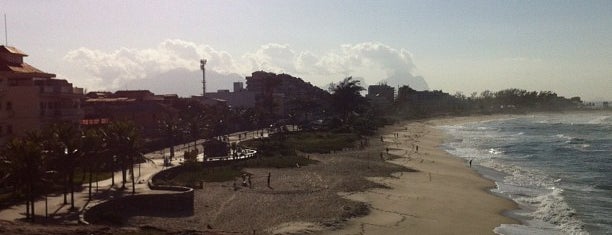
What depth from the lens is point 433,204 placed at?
3584 centimetres

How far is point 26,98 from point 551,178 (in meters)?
41.8

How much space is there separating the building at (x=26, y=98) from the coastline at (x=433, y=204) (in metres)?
25.3

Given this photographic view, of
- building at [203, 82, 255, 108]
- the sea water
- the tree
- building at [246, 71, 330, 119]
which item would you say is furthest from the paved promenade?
building at [203, 82, 255, 108]

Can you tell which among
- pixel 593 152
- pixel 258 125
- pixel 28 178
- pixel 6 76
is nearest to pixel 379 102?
pixel 258 125

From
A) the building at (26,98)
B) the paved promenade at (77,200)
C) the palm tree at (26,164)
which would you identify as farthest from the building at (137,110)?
the palm tree at (26,164)

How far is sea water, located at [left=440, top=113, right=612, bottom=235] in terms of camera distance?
31.2 m

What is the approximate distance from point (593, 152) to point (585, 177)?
68.8 feet

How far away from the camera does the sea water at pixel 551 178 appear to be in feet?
102

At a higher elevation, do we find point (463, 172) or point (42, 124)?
point (42, 124)

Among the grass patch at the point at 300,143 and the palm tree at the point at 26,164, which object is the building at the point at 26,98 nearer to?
the palm tree at the point at 26,164

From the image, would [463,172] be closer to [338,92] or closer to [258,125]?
[258,125]

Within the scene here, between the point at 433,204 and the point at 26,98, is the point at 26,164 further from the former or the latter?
the point at 26,98

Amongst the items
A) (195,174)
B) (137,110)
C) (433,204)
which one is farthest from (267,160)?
(137,110)

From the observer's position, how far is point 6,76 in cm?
4438
